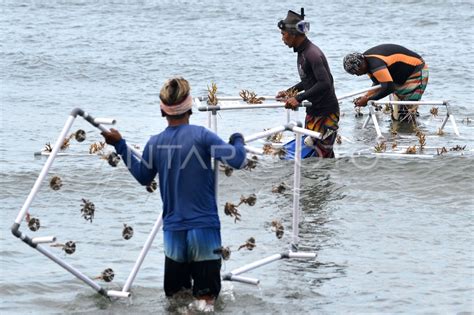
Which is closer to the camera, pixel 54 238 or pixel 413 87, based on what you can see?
pixel 54 238

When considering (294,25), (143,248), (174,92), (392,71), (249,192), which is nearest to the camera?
(174,92)

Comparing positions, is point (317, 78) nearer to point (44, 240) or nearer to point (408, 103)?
point (408, 103)

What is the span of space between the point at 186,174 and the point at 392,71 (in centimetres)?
836

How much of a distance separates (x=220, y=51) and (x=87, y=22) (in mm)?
6506

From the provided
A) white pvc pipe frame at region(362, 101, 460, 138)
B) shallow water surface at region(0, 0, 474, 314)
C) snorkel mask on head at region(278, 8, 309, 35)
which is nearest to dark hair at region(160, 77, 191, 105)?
shallow water surface at region(0, 0, 474, 314)

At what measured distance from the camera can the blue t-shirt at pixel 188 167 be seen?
6.64 m

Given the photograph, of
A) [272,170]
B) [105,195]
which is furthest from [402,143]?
[105,195]

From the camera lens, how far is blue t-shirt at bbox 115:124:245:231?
21.8 feet

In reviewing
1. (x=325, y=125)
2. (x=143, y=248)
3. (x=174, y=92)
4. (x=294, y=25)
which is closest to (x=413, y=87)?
(x=325, y=125)

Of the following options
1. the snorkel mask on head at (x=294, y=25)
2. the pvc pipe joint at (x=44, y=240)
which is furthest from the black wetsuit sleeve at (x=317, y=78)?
the pvc pipe joint at (x=44, y=240)

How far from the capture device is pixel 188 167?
6680mm

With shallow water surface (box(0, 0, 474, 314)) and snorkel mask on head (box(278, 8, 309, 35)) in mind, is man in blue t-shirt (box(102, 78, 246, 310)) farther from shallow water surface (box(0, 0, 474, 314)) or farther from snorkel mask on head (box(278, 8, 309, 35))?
snorkel mask on head (box(278, 8, 309, 35))

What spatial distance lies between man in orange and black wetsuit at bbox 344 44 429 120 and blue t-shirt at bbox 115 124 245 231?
618 centimetres

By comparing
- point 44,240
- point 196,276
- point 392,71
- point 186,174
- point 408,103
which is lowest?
point 196,276
